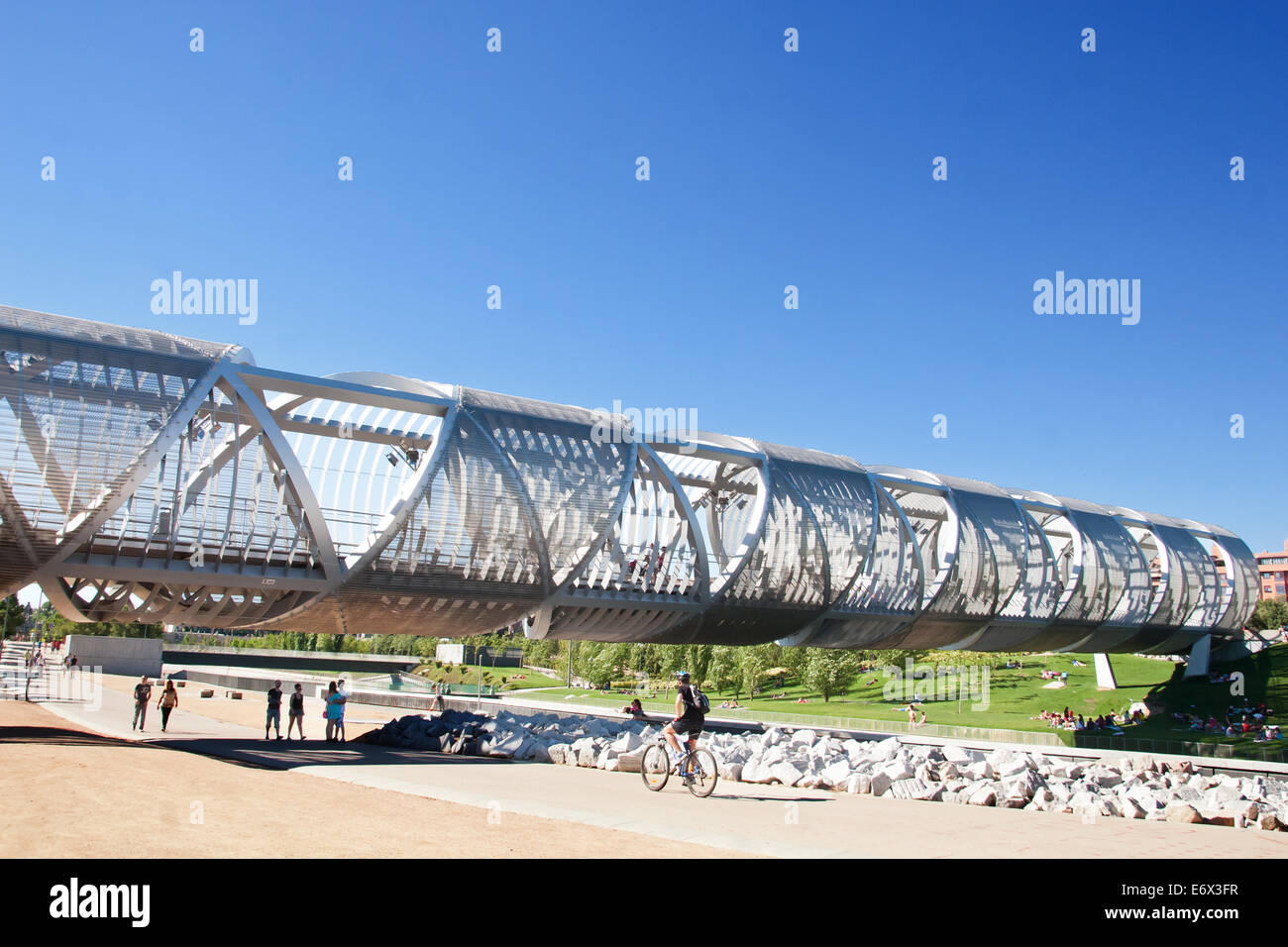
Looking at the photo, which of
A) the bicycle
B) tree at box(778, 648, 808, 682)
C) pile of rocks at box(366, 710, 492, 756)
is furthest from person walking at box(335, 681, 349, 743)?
tree at box(778, 648, 808, 682)

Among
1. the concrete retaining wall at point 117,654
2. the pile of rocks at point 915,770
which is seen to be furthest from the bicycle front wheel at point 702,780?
the concrete retaining wall at point 117,654

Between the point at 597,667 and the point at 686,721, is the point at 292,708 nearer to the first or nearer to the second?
the point at 686,721

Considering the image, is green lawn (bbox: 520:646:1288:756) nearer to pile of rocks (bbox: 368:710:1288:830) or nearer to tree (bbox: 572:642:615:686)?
tree (bbox: 572:642:615:686)

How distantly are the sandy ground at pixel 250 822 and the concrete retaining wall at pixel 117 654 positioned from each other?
46.9 metres

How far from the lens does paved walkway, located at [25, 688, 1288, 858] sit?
27.9 ft

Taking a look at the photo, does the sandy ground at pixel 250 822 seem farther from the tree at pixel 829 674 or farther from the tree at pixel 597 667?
the tree at pixel 597 667

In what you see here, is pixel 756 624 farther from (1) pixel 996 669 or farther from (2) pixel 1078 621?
(1) pixel 996 669

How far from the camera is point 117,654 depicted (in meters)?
55.8

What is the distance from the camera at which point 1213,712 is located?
1645 inches

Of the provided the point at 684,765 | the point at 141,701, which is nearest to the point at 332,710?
the point at 141,701

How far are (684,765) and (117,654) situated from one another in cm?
5339

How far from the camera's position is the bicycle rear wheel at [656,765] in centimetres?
1282

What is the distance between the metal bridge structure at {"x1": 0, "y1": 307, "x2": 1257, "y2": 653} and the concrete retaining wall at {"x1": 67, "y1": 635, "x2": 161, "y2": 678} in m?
34.9
